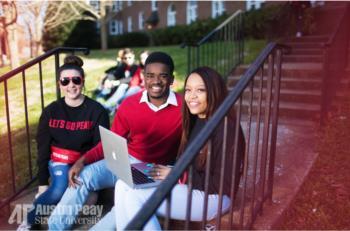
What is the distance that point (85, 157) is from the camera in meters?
2.68

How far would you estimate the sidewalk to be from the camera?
7.95 ft

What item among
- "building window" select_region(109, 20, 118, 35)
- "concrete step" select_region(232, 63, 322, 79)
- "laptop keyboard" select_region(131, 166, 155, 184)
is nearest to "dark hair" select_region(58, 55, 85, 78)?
"laptop keyboard" select_region(131, 166, 155, 184)

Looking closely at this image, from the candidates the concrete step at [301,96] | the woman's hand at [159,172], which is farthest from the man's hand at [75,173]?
the concrete step at [301,96]

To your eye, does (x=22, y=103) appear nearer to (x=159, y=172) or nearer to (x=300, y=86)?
(x=300, y=86)

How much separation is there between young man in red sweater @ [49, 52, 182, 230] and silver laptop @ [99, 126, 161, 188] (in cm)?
Answer: 32

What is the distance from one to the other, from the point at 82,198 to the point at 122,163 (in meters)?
0.71

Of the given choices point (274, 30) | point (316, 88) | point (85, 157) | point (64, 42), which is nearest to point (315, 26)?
point (274, 30)

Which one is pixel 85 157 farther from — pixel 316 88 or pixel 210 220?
pixel 316 88

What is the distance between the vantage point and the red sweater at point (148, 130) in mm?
2652

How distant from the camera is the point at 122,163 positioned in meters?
2.00

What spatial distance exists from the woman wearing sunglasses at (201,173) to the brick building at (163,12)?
42.8 ft

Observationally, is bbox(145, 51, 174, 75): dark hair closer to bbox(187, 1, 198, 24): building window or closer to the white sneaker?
the white sneaker

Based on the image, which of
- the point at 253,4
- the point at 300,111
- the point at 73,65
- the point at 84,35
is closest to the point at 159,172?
the point at 73,65

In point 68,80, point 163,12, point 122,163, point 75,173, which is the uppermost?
point 163,12
